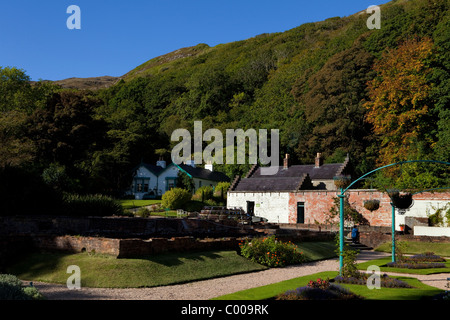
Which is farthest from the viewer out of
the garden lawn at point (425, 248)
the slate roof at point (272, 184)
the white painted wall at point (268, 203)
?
the slate roof at point (272, 184)

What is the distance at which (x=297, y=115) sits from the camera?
67938mm

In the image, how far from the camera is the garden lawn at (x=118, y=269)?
12.9m

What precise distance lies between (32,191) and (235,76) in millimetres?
86731

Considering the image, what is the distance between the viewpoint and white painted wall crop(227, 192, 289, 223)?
1747 inches

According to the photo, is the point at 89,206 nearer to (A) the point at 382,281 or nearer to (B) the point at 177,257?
(B) the point at 177,257

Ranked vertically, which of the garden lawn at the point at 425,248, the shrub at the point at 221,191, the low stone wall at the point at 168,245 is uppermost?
the shrub at the point at 221,191

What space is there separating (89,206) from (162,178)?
32424 millimetres

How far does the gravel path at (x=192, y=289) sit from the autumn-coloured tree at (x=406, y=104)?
30524 mm

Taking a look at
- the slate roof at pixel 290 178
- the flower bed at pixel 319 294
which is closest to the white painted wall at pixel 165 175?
the slate roof at pixel 290 178

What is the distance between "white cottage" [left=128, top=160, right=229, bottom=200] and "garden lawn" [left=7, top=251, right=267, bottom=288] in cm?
4109

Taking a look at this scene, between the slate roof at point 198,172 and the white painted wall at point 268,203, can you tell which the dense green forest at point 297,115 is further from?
the white painted wall at point 268,203

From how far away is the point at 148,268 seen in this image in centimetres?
1402
